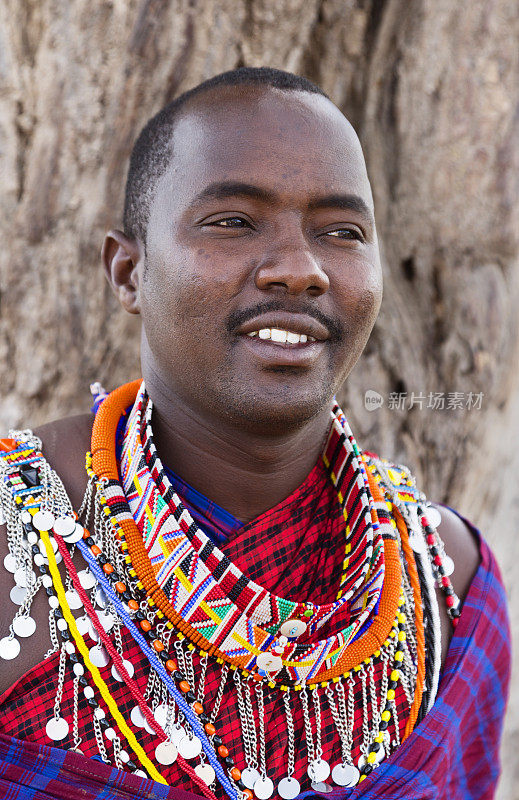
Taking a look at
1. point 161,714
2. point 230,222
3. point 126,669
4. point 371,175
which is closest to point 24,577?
point 126,669

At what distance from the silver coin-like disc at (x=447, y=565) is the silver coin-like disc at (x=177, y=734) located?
76 centimetres

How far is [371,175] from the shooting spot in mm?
2615

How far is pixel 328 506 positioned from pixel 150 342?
572 millimetres

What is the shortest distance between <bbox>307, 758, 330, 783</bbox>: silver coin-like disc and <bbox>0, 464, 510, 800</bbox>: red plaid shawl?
0.07 feet

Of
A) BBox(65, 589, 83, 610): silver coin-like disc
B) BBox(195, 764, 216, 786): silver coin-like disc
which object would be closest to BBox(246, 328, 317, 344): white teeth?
BBox(65, 589, 83, 610): silver coin-like disc

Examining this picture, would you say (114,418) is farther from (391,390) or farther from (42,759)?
(391,390)

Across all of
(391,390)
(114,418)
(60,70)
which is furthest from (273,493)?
(60,70)

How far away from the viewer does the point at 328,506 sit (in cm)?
188

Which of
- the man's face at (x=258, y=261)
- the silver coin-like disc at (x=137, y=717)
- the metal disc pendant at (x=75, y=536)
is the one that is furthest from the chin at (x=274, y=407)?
the silver coin-like disc at (x=137, y=717)

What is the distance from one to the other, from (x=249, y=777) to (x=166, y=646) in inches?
11.7

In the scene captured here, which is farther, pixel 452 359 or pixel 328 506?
pixel 452 359

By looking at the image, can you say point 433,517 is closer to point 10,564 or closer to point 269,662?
point 269,662

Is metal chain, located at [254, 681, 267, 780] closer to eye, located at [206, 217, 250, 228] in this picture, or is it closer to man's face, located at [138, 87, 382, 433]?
man's face, located at [138, 87, 382, 433]

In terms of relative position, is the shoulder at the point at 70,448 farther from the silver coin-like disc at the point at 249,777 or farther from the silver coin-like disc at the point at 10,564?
the silver coin-like disc at the point at 249,777
